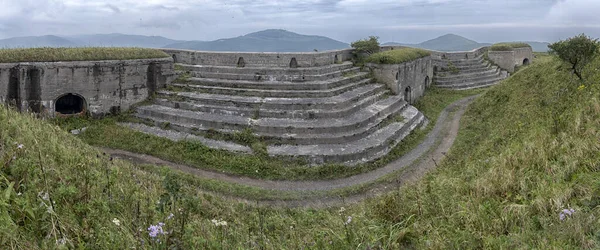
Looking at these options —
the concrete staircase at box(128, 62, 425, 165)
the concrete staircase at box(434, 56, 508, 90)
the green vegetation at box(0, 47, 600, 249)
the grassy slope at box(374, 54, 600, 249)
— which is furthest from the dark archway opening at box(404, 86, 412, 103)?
the green vegetation at box(0, 47, 600, 249)

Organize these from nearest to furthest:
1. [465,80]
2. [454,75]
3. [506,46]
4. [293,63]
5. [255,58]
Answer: [293,63]
[255,58]
[465,80]
[454,75]
[506,46]

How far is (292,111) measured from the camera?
14.2 metres

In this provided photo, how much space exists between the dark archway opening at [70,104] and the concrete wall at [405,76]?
44.9ft

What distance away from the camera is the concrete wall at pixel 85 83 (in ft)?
45.6

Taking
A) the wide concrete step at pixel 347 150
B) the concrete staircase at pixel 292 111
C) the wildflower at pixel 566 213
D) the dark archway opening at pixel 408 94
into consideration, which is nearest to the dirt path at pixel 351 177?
the wide concrete step at pixel 347 150

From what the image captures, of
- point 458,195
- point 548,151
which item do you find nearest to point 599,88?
point 548,151

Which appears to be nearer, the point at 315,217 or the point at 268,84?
the point at 315,217

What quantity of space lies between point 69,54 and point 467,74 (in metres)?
26.8

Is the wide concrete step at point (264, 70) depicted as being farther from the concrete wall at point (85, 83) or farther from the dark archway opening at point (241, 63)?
the concrete wall at point (85, 83)

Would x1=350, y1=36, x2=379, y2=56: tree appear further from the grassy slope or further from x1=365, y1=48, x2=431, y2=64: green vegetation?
the grassy slope

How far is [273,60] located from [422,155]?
790cm

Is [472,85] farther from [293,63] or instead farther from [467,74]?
[293,63]

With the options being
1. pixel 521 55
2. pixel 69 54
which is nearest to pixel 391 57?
pixel 69 54

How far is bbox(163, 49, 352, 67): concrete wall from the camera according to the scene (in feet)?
56.5
